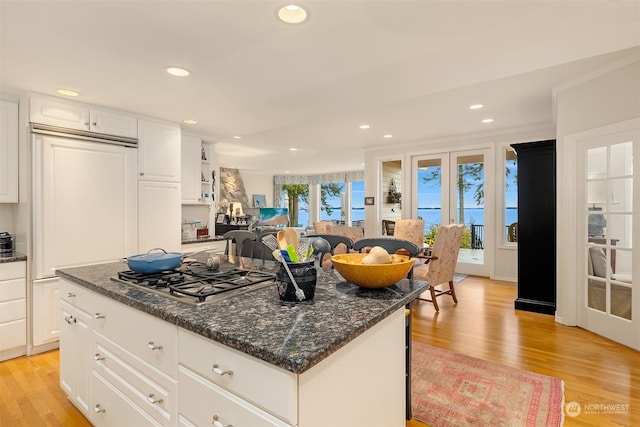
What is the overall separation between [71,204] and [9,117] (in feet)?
2.93

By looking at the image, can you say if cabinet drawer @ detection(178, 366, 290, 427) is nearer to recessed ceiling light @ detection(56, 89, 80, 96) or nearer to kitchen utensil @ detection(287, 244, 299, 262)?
kitchen utensil @ detection(287, 244, 299, 262)

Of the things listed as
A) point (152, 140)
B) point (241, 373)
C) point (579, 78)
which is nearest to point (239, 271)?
point (241, 373)

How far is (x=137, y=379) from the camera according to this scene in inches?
51.6

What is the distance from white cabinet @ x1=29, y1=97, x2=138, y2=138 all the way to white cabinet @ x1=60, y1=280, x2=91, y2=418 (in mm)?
1662

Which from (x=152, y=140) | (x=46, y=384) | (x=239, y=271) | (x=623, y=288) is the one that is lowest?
(x=46, y=384)

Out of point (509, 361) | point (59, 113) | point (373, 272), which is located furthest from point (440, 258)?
point (59, 113)

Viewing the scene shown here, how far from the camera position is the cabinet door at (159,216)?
3357 mm

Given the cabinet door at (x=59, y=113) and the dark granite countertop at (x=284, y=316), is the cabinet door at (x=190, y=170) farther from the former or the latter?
the dark granite countertop at (x=284, y=316)

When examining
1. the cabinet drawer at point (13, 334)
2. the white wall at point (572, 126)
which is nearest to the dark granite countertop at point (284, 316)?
the cabinet drawer at point (13, 334)

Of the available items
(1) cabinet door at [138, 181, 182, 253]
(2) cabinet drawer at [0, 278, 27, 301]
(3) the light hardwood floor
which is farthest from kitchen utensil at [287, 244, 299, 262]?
(2) cabinet drawer at [0, 278, 27, 301]

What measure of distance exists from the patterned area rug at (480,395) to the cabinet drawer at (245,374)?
1.40 metres

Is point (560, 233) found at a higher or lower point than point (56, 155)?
lower

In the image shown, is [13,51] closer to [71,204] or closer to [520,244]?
[71,204]

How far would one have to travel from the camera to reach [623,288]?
108 inches
